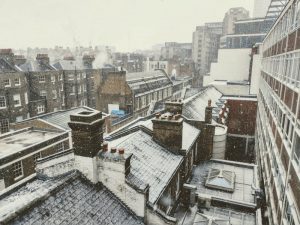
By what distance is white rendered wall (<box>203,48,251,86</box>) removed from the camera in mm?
62506

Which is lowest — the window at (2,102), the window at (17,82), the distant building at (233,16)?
the window at (2,102)

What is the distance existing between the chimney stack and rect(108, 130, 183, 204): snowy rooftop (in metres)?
1.56

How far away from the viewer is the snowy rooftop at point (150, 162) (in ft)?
39.4

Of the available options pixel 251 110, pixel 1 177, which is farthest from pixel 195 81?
pixel 1 177

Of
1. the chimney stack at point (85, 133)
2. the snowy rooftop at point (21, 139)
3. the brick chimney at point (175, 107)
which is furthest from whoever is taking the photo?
the snowy rooftop at point (21, 139)

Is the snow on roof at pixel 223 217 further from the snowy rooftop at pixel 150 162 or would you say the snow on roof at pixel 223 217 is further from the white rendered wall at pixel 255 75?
the white rendered wall at pixel 255 75

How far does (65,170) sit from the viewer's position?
10.7 meters

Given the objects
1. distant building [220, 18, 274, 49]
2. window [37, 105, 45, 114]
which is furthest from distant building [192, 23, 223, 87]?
window [37, 105, 45, 114]

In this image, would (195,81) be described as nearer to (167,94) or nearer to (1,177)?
(167,94)

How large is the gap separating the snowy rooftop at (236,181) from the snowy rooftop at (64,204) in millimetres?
8198

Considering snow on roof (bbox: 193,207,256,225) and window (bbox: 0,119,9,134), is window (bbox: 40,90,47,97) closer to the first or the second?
window (bbox: 0,119,9,134)

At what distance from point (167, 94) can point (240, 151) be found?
30717 millimetres

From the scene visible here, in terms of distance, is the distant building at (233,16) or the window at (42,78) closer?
the window at (42,78)

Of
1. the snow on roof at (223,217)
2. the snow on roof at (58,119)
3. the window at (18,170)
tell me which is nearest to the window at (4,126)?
the snow on roof at (58,119)
